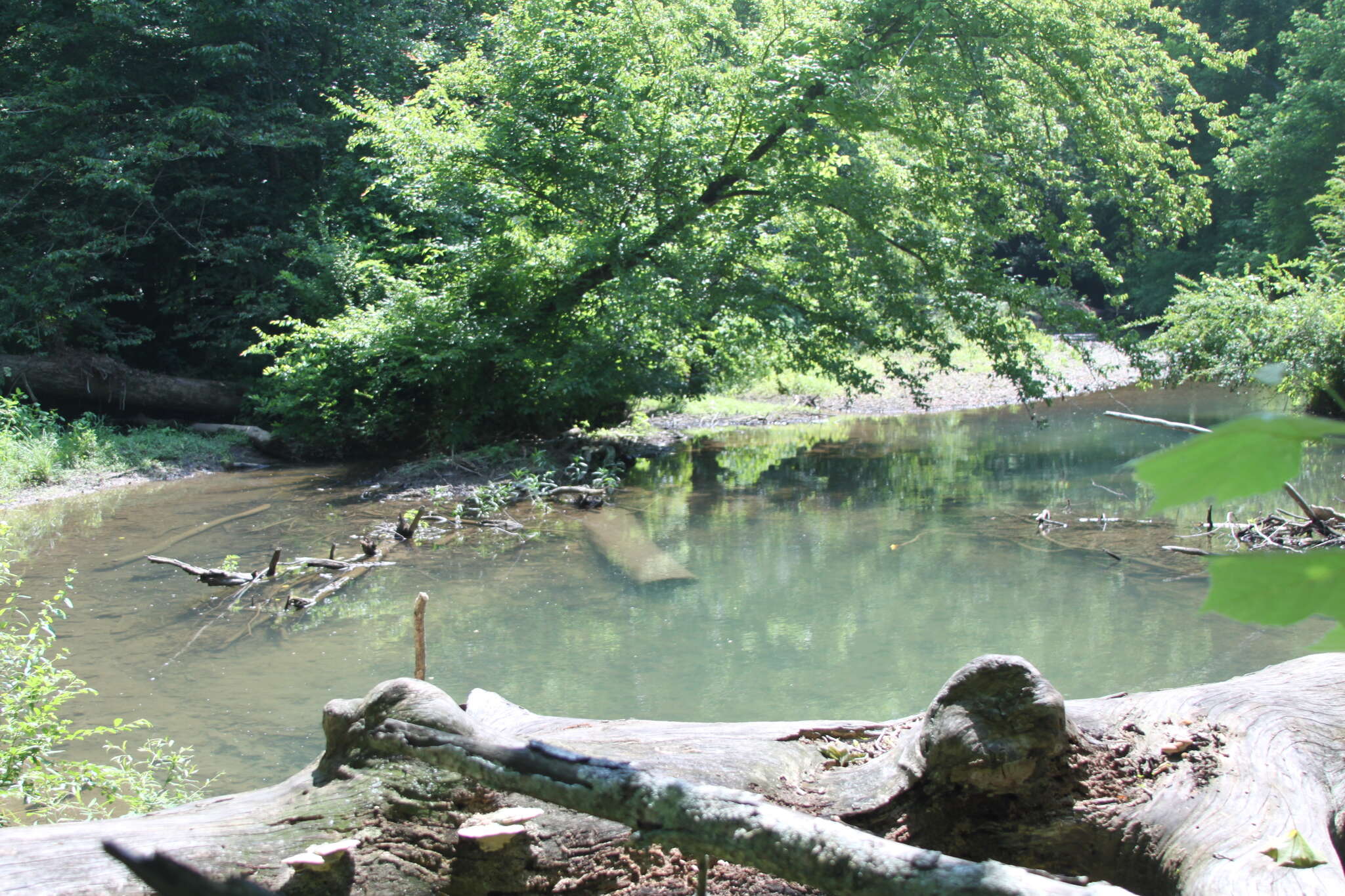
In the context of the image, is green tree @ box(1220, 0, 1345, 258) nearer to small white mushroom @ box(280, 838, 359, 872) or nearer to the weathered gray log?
the weathered gray log

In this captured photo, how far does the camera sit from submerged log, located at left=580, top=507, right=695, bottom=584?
8.05m

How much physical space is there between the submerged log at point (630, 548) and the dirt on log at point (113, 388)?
909cm

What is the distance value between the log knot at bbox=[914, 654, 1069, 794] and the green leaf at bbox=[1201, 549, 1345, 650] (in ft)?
7.56

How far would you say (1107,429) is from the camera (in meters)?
16.6

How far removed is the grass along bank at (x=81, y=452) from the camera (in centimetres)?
1203

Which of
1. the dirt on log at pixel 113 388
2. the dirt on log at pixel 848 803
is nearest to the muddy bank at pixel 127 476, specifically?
the dirt on log at pixel 113 388

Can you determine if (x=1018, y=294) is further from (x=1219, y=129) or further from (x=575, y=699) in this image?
(x=575, y=699)

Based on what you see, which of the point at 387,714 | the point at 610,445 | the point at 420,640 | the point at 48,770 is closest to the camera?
Answer: the point at 387,714

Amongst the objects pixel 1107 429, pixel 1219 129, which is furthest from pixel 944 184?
pixel 1107 429

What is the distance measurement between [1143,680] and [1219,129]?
10208 millimetres

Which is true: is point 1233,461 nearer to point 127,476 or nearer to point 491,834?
point 491,834

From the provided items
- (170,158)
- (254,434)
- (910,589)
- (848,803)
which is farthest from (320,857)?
(170,158)

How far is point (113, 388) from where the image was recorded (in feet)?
50.1

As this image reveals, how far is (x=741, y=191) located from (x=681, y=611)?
8.33m
